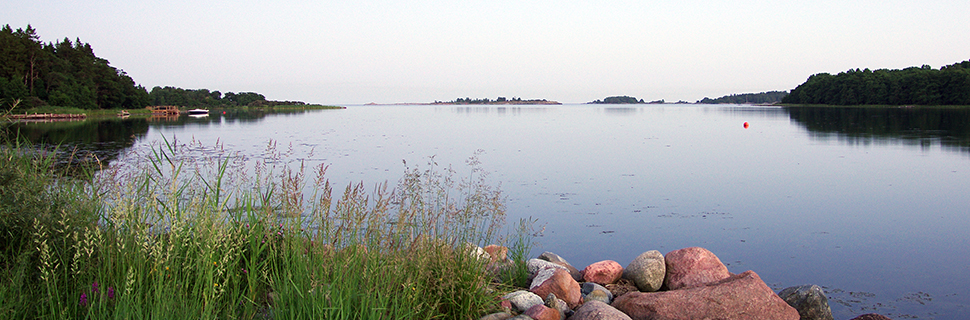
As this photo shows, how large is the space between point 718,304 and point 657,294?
61 cm

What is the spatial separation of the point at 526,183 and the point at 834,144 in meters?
19.9

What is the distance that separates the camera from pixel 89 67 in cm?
8931

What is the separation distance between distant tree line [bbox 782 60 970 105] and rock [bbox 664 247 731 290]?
12071 centimetres

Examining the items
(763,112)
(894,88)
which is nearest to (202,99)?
(763,112)

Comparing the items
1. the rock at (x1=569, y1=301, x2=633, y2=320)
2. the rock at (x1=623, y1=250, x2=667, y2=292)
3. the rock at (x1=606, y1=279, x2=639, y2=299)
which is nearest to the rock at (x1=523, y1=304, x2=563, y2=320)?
the rock at (x1=569, y1=301, x2=633, y2=320)

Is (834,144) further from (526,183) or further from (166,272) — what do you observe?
(166,272)

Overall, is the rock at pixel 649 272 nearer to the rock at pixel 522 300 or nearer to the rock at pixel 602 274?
the rock at pixel 602 274

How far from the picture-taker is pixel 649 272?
7.32 meters

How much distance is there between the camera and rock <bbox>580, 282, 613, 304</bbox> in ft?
21.9

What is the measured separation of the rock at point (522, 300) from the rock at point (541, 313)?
0.72ft

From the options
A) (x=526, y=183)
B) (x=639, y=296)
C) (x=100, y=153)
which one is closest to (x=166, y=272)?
(x=639, y=296)

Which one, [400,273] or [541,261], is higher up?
[400,273]

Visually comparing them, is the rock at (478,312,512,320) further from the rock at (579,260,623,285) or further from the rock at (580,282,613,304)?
the rock at (579,260,623,285)

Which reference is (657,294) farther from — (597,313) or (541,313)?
(541,313)
